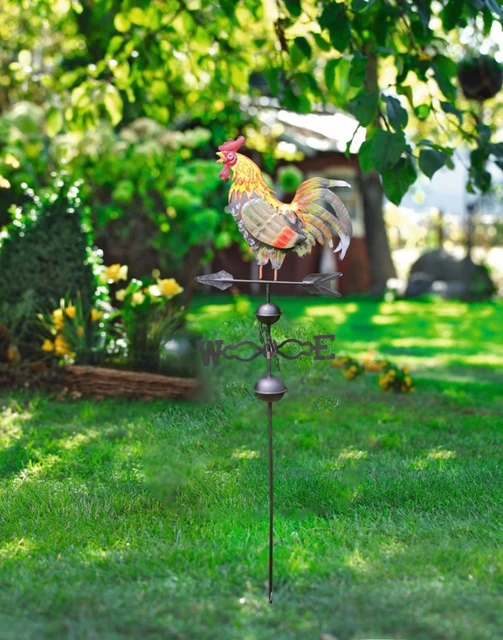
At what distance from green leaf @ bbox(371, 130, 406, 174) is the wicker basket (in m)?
2.25

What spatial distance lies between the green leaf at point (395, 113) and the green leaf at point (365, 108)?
8 centimetres

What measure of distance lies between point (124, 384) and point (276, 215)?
317 centimetres

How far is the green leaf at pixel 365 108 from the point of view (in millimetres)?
4168

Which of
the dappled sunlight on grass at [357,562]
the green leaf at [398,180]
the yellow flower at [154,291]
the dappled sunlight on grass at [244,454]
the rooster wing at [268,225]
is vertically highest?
the green leaf at [398,180]

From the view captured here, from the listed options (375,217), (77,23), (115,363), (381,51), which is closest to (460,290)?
(375,217)

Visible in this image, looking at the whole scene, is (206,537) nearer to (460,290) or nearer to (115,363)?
(115,363)

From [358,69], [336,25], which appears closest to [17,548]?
[358,69]

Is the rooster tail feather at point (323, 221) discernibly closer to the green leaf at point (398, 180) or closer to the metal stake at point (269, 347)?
the metal stake at point (269, 347)

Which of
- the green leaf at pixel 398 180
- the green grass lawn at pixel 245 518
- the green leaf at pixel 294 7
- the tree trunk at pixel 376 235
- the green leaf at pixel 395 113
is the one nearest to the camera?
the green grass lawn at pixel 245 518

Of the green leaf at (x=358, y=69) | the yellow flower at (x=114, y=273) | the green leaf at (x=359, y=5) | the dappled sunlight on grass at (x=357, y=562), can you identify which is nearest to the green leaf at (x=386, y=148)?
the green leaf at (x=358, y=69)

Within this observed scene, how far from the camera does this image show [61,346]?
6.14m

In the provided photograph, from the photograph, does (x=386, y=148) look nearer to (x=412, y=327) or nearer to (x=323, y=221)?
(x=323, y=221)

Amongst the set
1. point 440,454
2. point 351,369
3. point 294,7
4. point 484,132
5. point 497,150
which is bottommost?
point 440,454

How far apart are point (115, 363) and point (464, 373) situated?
3.37 meters
